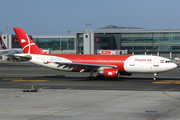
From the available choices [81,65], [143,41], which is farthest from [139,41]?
[81,65]

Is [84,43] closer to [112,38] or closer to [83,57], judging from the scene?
[112,38]

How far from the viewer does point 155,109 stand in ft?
69.0

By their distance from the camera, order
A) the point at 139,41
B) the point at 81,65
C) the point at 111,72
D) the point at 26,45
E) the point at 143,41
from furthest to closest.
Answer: the point at 139,41, the point at 143,41, the point at 26,45, the point at 81,65, the point at 111,72

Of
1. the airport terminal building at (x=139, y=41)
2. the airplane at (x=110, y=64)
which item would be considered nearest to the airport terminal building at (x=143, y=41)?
the airport terminal building at (x=139, y=41)

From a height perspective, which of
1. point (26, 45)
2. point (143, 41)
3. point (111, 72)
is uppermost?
point (143, 41)

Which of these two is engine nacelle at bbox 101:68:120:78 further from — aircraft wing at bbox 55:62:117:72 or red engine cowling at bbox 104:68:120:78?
aircraft wing at bbox 55:62:117:72

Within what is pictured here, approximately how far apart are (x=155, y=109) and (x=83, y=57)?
92.3 feet

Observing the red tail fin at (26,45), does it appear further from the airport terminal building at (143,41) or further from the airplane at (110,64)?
the airport terminal building at (143,41)

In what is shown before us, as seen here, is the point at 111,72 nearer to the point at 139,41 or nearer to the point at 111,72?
the point at 111,72

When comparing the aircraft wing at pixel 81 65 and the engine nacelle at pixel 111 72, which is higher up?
the aircraft wing at pixel 81 65

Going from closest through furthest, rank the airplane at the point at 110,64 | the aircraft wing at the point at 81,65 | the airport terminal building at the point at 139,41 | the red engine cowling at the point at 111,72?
the red engine cowling at the point at 111,72
the aircraft wing at the point at 81,65
the airplane at the point at 110,64
the airport terminal building at the point at 139,41

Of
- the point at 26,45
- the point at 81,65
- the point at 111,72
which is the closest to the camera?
the point at 111,72

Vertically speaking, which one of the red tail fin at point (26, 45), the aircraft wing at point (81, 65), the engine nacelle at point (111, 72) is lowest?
the engine nacelle at point (111, 72)

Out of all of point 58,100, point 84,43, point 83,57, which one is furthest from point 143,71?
point 84,43
